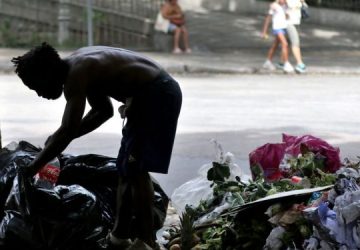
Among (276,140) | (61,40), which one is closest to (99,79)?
(276,140)

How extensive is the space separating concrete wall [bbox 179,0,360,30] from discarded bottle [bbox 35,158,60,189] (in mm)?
18891

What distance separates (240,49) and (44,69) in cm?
1461

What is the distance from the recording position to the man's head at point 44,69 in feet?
13.5

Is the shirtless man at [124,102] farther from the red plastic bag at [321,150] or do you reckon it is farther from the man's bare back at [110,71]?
the red plastic bag at [321,150]

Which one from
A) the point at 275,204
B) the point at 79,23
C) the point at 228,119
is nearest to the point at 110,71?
the point at 275,204

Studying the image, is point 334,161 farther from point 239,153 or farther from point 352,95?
point 352,95

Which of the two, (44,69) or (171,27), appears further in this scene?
(171,27)

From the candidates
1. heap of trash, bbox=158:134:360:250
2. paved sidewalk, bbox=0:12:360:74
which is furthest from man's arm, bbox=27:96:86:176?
paved sidewalk, bbox=0:12:360:74

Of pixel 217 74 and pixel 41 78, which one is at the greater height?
pixel 41 78

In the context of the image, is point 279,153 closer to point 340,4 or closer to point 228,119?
point 228,119

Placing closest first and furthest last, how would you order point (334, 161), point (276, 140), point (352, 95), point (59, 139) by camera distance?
point (59, 139) < point (334, 161) < point (276, 140) < point (352, 95)

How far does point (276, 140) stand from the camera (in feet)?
27.2

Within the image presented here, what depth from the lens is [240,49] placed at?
1850 centimetres

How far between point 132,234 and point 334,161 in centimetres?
141
